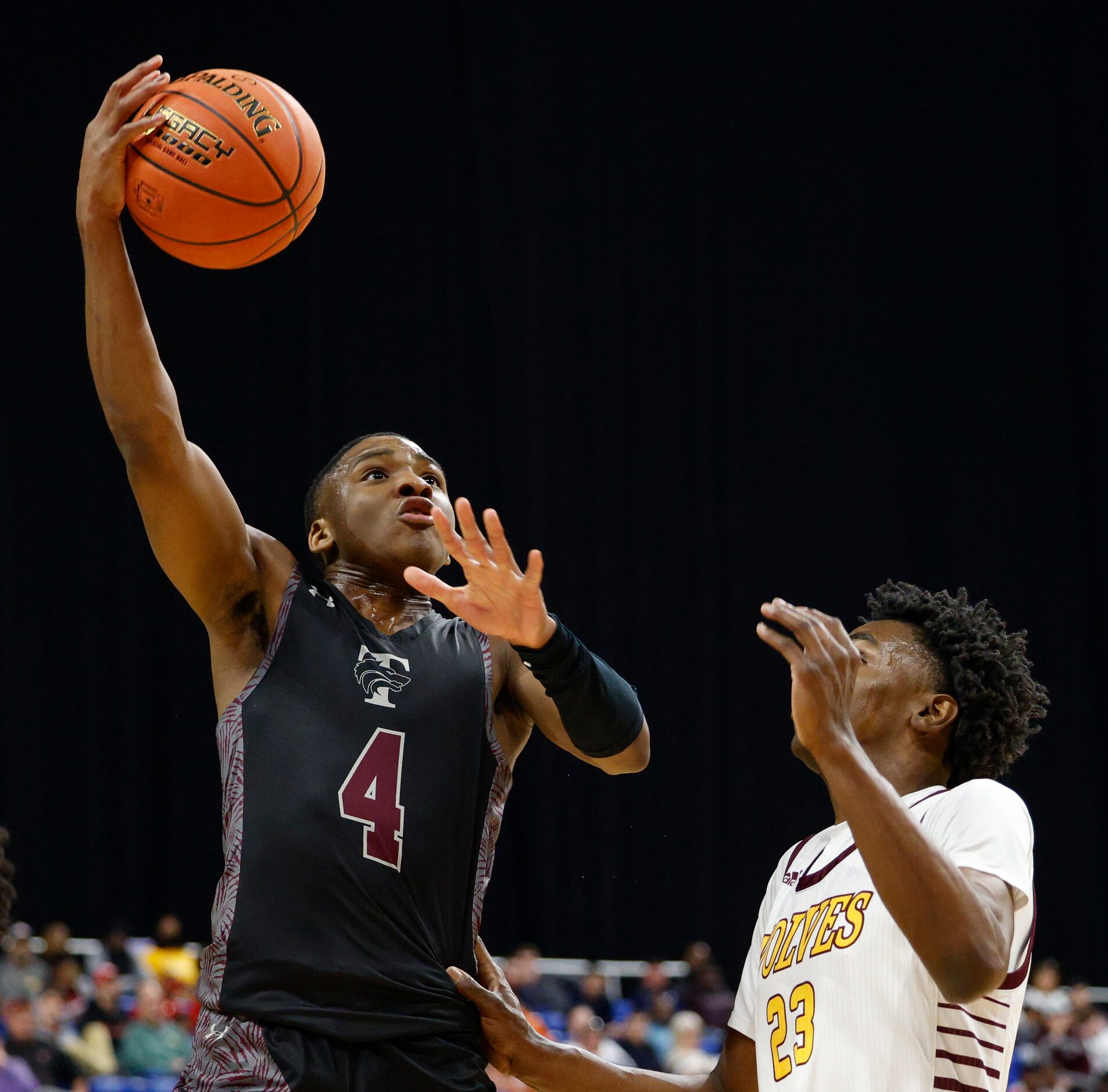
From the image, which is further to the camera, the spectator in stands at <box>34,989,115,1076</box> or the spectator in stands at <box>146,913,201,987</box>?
the spectator in stands at <box>146,913,201,987</box>

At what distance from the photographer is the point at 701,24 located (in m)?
15.6

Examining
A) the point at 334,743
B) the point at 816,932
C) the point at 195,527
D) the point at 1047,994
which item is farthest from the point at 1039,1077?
the point at 195,527

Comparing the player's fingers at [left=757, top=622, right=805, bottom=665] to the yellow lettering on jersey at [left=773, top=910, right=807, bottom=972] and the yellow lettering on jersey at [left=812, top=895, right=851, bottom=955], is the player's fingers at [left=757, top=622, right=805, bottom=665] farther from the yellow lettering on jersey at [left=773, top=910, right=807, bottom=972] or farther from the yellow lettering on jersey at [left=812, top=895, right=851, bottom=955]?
the yellow lettering on jersey at [left=773, top=910, right=807, bottom=972]

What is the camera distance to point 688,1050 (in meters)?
10.9

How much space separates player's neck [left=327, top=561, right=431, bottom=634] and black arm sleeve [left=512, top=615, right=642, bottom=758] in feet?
1.80

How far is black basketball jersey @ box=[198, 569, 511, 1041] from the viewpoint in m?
2.95

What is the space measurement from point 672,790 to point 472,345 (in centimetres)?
491

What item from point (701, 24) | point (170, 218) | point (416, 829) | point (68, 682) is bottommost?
point (68, 682)

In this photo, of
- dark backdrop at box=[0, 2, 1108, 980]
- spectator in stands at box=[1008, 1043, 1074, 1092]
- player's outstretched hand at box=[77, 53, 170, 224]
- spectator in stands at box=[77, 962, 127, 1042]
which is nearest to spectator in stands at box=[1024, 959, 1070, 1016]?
dark backdrop at box=[0, 2, 1108, 980]

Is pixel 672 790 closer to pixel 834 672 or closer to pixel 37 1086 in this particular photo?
pixel 37 1086

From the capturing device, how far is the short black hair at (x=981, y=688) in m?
3.30

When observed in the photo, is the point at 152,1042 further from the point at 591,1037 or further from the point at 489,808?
the point at 489,808

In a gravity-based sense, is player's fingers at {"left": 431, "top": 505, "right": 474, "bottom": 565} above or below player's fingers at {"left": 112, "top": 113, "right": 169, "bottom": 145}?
below

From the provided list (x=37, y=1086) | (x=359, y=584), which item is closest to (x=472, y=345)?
(x=37, y=1086)
